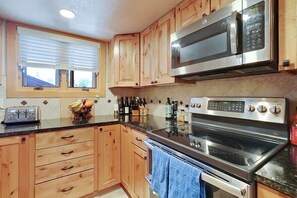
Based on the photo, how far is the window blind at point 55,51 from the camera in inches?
79.5

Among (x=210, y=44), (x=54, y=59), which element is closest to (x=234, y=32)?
(x=210, y=44)

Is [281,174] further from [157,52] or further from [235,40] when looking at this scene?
[157,52]

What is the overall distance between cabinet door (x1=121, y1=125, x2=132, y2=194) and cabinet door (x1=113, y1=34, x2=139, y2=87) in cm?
69

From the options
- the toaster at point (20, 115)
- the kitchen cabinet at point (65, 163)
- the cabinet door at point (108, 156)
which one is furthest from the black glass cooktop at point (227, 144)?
the toaster at point (20, 115)

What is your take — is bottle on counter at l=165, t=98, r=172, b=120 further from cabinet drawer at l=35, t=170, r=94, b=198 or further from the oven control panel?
cabinet drawer at l=35, t=170, r=94, b=198

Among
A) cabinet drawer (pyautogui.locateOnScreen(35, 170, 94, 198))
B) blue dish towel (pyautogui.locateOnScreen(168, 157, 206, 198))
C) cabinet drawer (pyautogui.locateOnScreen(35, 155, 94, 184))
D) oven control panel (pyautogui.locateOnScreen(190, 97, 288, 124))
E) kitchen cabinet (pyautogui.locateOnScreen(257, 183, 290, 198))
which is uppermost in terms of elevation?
oven control panel (pyautogui.locateOnScreen(190, 97, 288, 124))

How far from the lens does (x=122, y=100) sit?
2.68 meters

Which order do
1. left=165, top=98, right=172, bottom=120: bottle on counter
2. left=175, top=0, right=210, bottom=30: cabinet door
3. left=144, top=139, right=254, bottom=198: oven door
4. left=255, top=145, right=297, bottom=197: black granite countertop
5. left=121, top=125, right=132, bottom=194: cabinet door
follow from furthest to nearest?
left=165, top=98, right=172, bottom=120: bottle on counter, left=121, top=125, right=132, bottom=194: cabinet door, left=175, top=0, right=210, bottom=30: cabinet door, left=144, top=139, right=254, bottom=198: oven door, left=255, top=145, right=297, bottom=197: black granite countertop

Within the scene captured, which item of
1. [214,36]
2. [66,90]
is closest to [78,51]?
[66,90]

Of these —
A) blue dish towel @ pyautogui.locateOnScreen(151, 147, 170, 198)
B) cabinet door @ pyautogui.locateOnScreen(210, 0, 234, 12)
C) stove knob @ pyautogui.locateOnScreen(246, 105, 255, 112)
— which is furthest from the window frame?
stove knob @ pyautogui.locateOnScreen(246, 105, 255, 112)

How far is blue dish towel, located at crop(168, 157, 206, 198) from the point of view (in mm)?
856

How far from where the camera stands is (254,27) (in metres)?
0.94

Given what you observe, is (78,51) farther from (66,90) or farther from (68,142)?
(68,142)

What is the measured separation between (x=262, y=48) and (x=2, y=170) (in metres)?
2.10
